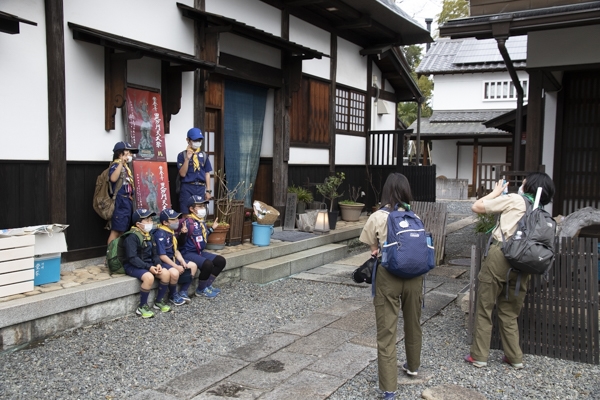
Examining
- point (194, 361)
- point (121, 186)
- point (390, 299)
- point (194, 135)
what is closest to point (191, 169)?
point (194, 135)

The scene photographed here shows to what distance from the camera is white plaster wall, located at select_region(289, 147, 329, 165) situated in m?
11.6

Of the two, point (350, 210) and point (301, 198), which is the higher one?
point (301, 198)

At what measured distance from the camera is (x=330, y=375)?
475 cm

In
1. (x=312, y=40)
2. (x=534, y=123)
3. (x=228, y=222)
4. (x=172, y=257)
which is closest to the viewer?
(x=172, y=257)

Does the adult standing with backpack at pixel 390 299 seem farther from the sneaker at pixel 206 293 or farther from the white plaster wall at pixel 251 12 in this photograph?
the white plaster wall at pixel 251 12

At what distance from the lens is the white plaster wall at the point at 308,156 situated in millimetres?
11598

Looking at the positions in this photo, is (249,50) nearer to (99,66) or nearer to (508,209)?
(99,66)

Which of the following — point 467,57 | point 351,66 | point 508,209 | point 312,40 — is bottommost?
point 508,209

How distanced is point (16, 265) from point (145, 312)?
1.48 metres

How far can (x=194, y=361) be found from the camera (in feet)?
16.6

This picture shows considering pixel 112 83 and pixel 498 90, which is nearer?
pixel 112 83

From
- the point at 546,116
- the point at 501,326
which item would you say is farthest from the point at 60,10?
the point at 546,116

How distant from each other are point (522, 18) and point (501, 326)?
461cm

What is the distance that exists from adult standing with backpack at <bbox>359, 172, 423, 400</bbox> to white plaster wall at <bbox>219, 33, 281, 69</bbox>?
5906mm
